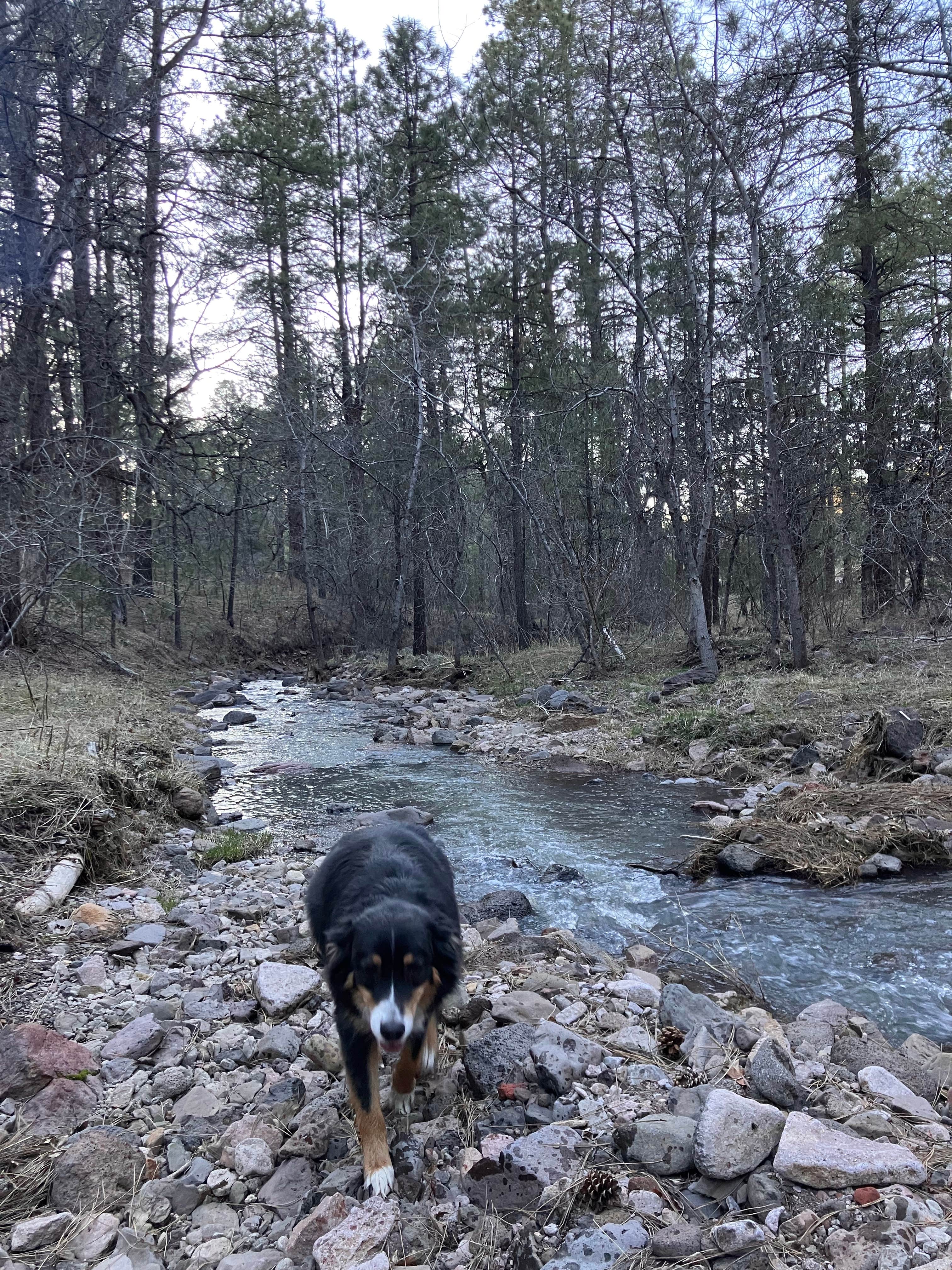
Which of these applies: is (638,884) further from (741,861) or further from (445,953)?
(445,953)

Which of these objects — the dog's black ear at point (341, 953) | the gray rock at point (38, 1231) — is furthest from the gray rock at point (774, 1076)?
the gray rock at point (38, 1231)

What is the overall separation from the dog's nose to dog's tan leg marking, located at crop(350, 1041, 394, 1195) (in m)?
0.31

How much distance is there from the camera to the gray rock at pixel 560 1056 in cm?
274

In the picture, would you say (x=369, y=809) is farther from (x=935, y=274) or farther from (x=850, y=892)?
(x=935, y=274)

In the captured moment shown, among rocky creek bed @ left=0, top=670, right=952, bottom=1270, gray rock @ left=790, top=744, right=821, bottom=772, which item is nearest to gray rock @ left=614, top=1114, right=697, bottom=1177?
rocky creek bed @ left=0, top=670, right=952, bottom=1270

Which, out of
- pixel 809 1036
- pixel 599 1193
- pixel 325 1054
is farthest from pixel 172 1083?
pixel 809 1036

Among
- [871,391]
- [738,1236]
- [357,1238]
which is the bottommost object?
[357,1238]

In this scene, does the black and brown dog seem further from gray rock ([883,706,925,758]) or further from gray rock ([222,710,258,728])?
gray rock ([222,710,258,728])

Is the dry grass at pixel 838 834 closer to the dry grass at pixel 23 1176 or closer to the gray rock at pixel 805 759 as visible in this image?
the gray rock at pixel 805 759

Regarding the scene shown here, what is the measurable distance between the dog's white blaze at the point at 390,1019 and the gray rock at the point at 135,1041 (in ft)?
4.09

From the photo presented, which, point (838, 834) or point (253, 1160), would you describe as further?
point (838, 834)

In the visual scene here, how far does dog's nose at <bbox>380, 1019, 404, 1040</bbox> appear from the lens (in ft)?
7.28

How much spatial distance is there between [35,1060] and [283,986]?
1027mm

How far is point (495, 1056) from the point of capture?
2.86m
